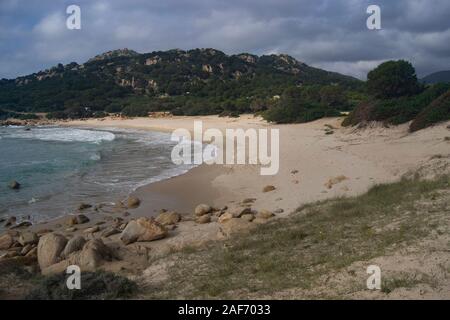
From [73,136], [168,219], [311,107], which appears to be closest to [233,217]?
[168,219]

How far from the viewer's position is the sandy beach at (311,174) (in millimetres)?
13375

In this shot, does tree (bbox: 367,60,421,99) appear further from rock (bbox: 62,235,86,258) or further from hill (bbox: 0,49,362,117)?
rock (bbox: 62,235,86,258)

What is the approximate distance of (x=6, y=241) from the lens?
1038cm

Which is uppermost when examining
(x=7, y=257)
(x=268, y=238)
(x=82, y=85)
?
(x=82, y=85)

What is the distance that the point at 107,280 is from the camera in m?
6.32

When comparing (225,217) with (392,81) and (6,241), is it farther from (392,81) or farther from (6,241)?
(392,81)

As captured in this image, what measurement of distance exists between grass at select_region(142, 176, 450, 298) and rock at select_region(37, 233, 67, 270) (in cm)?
249

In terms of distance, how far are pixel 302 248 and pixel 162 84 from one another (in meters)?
91.9

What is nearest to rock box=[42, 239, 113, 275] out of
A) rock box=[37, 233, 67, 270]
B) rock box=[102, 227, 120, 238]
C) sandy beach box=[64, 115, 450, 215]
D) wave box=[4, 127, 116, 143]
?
rock box=[37, 233, 67, 270]

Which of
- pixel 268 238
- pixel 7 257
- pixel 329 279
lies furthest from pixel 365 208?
pixel 7 257

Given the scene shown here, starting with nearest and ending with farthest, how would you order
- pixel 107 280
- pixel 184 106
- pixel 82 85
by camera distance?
1. pixel 107 280
2. pixel 184 106
3. pixel 82 85

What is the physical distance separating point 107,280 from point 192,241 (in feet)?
11.3

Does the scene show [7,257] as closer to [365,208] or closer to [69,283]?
[69,283]

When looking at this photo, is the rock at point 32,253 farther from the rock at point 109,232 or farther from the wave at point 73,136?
the wave at point 73,136
